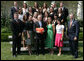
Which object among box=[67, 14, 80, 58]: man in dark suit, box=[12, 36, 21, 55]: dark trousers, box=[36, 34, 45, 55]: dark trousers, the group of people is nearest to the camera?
box=[67, 14, 80, 58]: man in dark suit

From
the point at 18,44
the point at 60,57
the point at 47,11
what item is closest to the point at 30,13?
the point at 47,11

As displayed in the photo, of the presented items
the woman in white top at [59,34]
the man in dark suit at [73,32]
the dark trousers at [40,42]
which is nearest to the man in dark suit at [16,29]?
the dark trousers at [40,42]

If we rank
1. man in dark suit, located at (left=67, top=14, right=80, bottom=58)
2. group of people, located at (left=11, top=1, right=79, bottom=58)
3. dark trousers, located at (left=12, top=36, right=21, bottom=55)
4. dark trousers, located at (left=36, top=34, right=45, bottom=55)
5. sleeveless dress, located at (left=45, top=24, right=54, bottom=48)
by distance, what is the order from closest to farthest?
1. man in dark suit, located at (left=67, top=14, right=80, bottom=58)
2. group of people, located at (left=11, top=1, right=79, bottom=58)
3. dark trousers, located at (left=12, top=36, right=21, bottom=55)
4. dark trousers, located at (left=36, top=34, right=45, bottom=55)
5. sleeveless dress, located at (left=45, top=24, right=54, bottom=48)

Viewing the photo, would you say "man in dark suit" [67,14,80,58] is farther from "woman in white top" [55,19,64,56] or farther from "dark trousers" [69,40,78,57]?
"woman in white top" [55,19,64,56]

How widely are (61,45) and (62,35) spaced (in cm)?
51

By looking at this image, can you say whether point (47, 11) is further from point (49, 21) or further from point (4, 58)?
point (4, 58)

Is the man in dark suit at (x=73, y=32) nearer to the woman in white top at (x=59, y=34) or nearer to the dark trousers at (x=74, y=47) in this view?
the dark trousers at (x=74, y=47)

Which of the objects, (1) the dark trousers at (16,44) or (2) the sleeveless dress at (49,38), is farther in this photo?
(2) the sleeveless dress at (49,38)

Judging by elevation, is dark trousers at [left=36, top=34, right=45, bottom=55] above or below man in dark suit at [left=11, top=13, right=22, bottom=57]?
below

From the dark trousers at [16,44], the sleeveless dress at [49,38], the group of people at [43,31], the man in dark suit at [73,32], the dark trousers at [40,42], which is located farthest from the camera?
the sleeveless dress at [49,38]

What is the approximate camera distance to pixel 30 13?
43.8 feet

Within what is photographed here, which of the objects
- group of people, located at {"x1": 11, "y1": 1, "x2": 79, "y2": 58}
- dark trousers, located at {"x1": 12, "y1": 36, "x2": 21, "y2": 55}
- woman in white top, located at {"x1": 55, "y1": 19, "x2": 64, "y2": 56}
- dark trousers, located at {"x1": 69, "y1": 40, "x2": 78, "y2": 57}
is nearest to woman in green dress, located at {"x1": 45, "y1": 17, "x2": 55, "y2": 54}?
group of people, located at {"x1": 11, "y1": 1, "x2": 79, "y2": 58}

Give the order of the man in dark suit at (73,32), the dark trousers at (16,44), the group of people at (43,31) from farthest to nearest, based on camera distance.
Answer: the dark trousers at (16,44)
the group of people at (43,31)
the man in dark suit at (73,32)

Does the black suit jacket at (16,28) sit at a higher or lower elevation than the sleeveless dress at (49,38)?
higher
